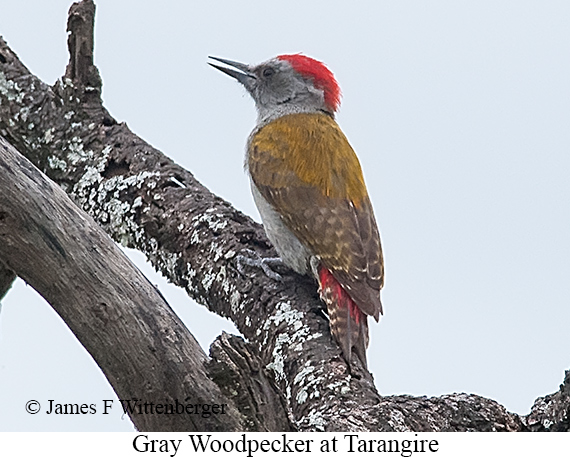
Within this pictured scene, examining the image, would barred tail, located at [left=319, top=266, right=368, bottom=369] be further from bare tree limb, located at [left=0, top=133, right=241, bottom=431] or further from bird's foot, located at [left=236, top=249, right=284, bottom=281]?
bare tree limb, located at [left=0, top=133, right=241, bottom=431]

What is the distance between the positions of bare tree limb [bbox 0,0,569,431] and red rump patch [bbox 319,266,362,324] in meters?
0.11

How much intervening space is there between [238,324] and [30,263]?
195 centimetres

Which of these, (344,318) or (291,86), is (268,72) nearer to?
(291,86)

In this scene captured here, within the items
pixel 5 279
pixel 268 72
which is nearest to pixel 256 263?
pixel 5 279

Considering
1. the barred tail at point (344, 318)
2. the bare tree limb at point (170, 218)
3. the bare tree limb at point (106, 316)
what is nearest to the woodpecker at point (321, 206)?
the barred tail at point (344, 318)

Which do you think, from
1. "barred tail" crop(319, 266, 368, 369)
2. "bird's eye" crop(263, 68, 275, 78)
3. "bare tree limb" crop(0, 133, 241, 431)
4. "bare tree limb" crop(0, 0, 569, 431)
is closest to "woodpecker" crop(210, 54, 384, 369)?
"barred tail" crop(319, 266, 368, 369)

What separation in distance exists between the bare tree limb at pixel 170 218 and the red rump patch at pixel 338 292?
0.37ft

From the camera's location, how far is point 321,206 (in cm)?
557

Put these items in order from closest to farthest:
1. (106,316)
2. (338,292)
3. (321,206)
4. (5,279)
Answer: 1. (106,316)
2. (5,279)
3. (338,292)
4. (321,206)

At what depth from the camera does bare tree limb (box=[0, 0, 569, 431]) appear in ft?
14.5

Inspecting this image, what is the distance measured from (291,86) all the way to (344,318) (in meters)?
2.43

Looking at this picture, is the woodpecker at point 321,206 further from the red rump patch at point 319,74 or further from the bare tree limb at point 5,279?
the bare tree limb at point 5,279
